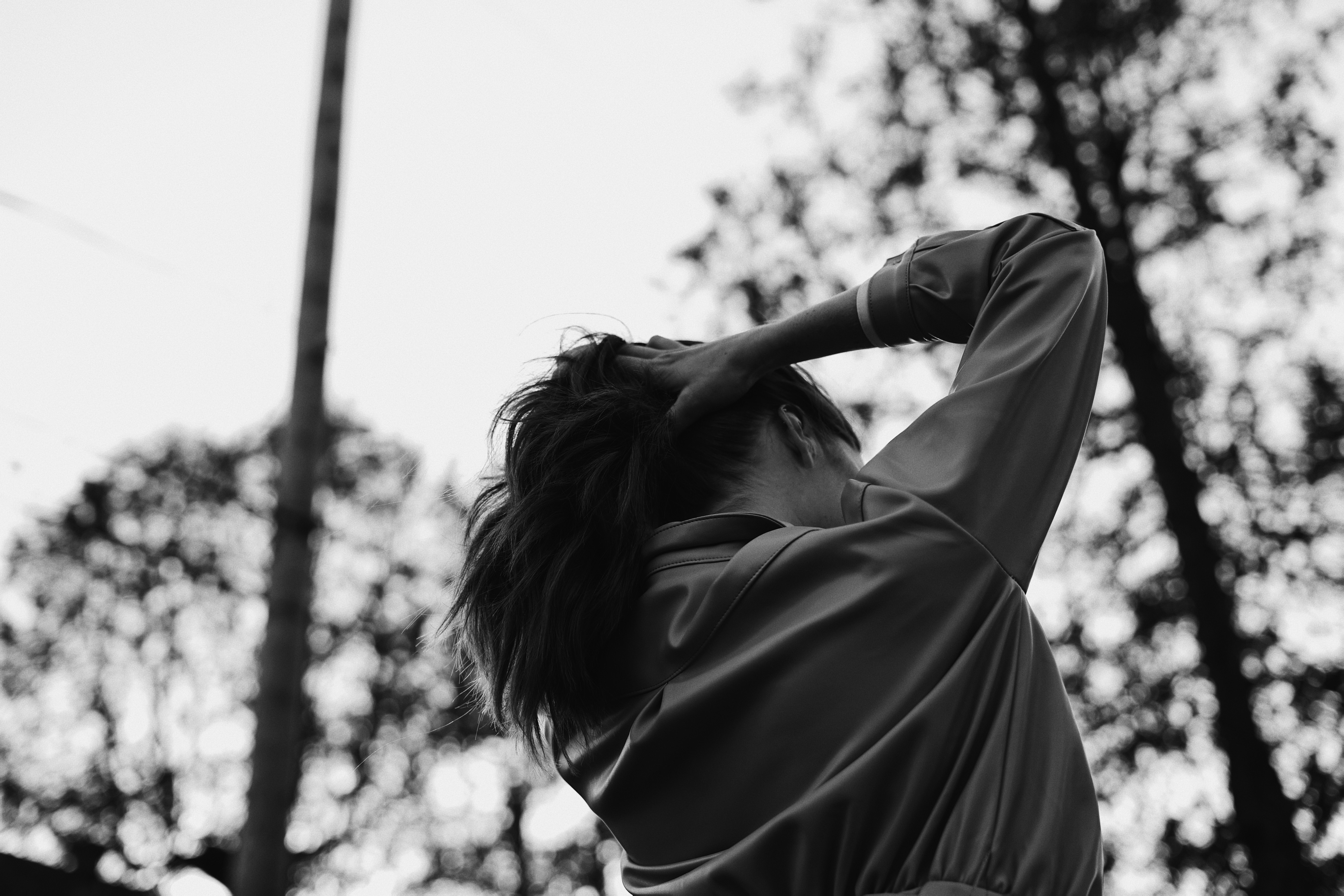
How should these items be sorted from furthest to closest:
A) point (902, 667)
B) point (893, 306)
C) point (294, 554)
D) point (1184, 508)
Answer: point (1184, 508)
point (294, 554)
point (893, 306)
point (902, 667)

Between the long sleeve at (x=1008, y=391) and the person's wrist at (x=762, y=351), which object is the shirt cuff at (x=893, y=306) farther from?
the person's wrist at (x=762, y=351)

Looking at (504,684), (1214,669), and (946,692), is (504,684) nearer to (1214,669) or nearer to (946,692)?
(946,692)

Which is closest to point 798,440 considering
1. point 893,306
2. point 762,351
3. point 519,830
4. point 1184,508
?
point 762,351

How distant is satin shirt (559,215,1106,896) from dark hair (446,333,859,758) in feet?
0.19

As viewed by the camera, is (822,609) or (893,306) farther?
(893,306)

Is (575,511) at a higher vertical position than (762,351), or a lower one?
lower

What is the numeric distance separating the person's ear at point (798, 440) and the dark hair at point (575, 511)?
24 millimetres

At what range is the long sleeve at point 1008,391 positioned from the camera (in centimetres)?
135

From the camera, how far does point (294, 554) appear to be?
4.59m

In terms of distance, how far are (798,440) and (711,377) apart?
153 mm

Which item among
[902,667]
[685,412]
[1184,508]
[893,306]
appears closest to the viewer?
[902,667]

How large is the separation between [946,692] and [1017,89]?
1088 centimetres

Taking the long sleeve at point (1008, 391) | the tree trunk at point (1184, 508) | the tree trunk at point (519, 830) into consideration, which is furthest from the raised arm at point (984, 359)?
the tree trunk at point (519, 830)

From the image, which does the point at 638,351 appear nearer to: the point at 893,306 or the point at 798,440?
the point at 798,440
